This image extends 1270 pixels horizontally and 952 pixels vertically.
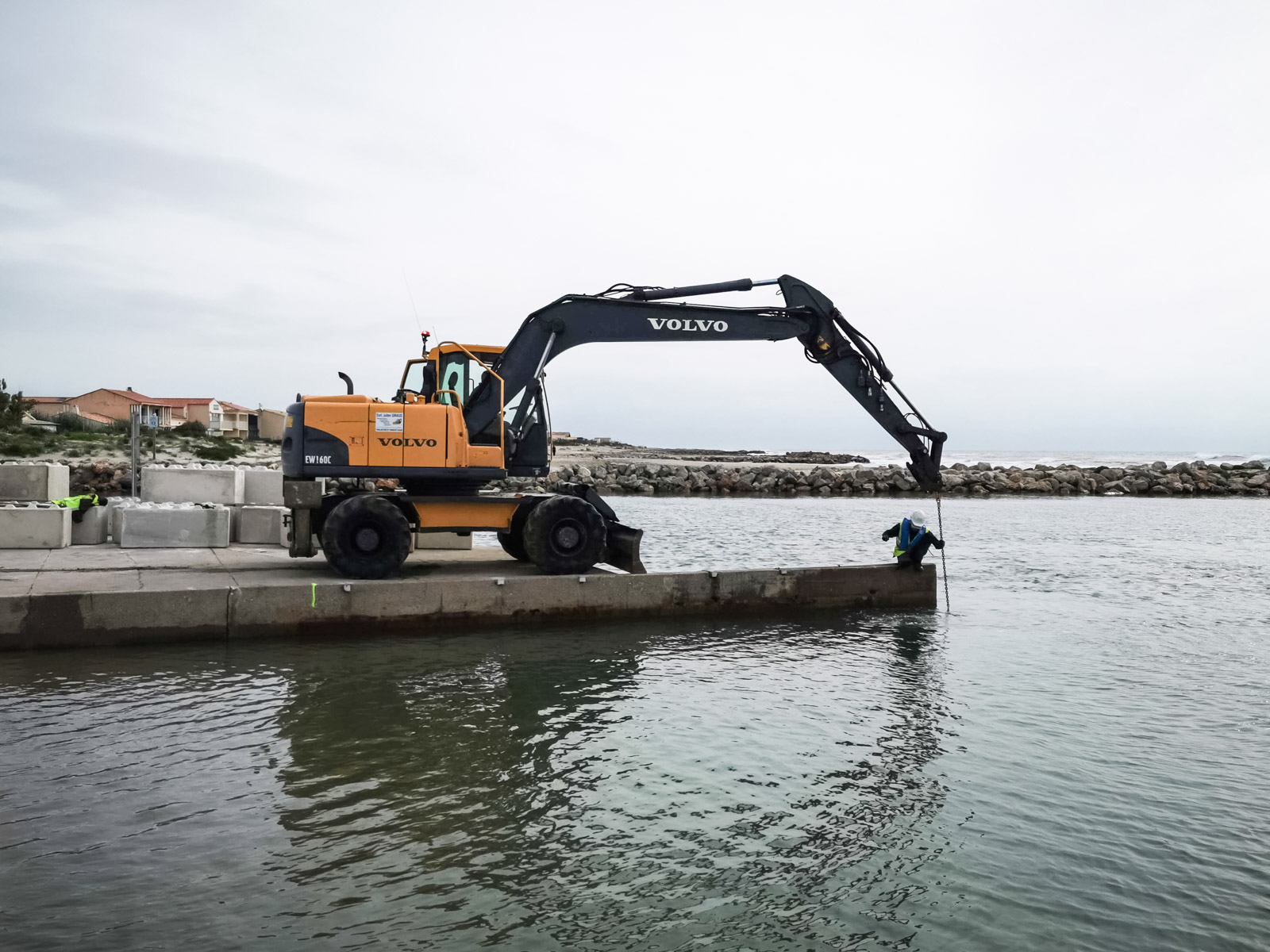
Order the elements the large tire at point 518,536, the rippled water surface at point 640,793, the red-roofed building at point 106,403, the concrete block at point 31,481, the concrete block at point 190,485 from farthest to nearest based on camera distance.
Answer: the red-roofed building at point 106,403
the concrete block at point 190,485
the concrete block at point 31,481
the large tire at point 518,536
the rippled water surface at point 640,793

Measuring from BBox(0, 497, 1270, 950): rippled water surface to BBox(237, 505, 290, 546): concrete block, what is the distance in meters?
5.09

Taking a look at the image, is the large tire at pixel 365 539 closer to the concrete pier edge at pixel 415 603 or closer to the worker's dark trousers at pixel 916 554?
the concrete pier edge at pixel 415 603

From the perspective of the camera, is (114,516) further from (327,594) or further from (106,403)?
(106,403)

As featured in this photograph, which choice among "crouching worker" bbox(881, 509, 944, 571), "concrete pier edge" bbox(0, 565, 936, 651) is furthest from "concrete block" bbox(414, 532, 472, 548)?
A: "crouching worker" bbox(881, 509, 944, 571)

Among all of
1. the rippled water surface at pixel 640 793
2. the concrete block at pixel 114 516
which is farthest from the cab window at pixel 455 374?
the concrete block at pixel 114 516

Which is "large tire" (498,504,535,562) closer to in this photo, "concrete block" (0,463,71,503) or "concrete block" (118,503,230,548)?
"concrete block" (118,503,230,548)

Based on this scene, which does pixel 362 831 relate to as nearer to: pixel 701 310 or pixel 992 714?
pixel 992 714

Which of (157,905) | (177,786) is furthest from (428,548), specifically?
(157,905)

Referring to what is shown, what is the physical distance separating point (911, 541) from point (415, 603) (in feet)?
24.5

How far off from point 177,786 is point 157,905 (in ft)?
5.99

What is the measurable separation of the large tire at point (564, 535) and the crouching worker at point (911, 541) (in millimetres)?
4514

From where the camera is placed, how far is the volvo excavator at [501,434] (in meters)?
12.6

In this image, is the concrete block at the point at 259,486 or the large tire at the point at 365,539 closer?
the large tire at the point at 365,539

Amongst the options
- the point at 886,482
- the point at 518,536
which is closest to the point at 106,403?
the point at 886,482
